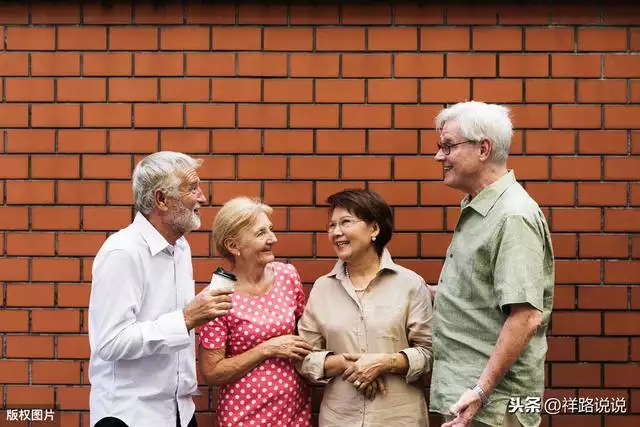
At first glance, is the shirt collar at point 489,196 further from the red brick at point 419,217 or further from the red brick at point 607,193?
the red brick at point 607,193

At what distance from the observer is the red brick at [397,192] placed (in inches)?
169

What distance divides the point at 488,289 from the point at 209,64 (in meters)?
1.77

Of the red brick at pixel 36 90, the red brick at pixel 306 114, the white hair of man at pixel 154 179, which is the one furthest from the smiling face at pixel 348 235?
the red brick at pixel 36 90

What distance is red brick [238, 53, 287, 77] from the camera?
4.29 meters

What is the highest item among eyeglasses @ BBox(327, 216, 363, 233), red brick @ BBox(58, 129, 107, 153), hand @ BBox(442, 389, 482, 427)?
red brick @ BBox(58, 129, 107, 153)

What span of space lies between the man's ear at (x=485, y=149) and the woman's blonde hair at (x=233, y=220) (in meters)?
1.04

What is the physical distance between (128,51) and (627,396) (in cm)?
287

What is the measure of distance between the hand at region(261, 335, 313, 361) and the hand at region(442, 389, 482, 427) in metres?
0.84

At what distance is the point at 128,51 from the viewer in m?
4.30

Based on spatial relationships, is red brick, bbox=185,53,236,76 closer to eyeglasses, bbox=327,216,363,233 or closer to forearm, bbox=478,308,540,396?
eyeglasses, bbox=327,216,363,233

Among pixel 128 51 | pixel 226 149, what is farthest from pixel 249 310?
pixel 128 51

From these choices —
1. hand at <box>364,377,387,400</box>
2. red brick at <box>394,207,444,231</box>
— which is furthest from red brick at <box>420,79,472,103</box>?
hand at <box>364,377,387,400</box>

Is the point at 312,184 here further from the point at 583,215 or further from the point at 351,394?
the point at 583,215

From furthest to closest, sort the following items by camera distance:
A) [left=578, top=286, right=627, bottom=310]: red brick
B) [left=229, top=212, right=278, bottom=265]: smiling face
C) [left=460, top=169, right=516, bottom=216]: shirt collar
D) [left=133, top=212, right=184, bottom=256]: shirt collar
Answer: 1. [left=578, top=286, right=627, bottom=310]: red brick
2. [left=229, top=212, right=278, bottom=265]: smiling face
3. [left=133, top=212, right=184, bottom=256]: shirt collar
4. [left=460, top=169, right=516, bottom=216]: shirt collar
